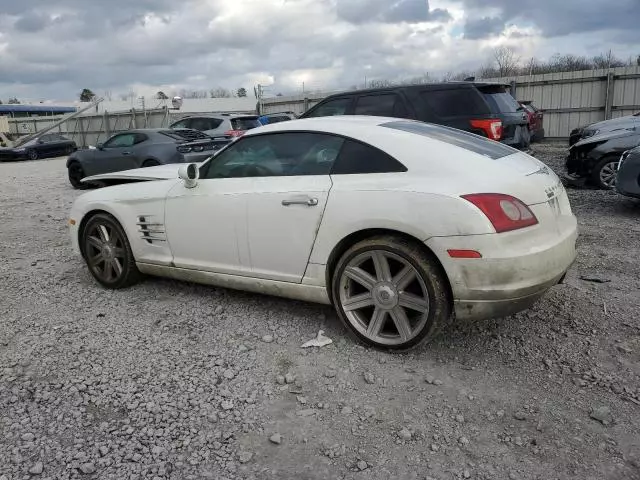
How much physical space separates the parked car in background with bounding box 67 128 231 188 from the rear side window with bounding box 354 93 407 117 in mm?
3802

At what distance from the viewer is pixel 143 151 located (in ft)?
38.8

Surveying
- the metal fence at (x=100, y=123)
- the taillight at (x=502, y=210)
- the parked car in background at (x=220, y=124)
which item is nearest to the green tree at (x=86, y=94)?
the metal fence at (x=100, y=123)

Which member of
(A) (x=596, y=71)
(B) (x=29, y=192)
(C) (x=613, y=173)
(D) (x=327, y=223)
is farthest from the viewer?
(A) (x=596, y=71)

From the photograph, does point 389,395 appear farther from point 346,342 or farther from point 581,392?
point 581,392

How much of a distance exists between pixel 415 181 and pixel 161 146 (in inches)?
374

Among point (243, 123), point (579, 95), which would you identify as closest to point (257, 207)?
point (243, 123)

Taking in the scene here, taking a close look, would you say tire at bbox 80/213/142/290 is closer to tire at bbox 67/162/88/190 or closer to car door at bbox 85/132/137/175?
car door at bbox 85/132/137/175

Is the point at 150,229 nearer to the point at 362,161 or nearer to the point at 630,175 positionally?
the point at 362,161

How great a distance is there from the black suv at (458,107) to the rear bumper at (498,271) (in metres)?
4.88

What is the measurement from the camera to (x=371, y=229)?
343cm

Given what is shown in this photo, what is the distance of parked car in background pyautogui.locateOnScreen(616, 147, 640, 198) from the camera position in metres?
6.92

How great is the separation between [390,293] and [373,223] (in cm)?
45

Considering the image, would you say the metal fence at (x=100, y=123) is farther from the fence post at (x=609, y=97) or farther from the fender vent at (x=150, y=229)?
the fender vent at (x=150, y=229)

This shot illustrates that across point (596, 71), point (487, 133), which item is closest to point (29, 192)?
point (487, 133)
